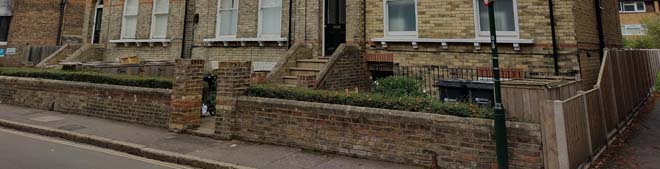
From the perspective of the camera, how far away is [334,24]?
40.6ft

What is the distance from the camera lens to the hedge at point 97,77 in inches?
379

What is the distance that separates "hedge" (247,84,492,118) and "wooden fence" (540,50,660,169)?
910 millimetres

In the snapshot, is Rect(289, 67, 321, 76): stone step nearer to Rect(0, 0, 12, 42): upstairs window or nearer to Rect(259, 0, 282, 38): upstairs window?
Rect(259, 0, 282, 38): upstairs window

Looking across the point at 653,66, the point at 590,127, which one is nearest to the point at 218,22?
the point at 590,127

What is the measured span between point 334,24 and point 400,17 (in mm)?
2458

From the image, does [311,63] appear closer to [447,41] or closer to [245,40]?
[245,40]

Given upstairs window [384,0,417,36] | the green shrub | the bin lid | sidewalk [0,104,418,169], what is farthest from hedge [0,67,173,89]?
the bin lid

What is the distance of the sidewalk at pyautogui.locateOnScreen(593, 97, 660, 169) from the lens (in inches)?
240

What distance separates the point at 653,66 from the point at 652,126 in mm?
11967

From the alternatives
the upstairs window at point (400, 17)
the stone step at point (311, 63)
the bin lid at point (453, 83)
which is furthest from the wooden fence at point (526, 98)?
the stone step at point (311, 63)

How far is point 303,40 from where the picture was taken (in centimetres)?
1238

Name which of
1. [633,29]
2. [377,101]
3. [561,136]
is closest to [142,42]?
[377,101]

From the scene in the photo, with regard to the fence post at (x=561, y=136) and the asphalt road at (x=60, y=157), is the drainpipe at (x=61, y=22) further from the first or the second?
the fence post at (x=561, y=136)

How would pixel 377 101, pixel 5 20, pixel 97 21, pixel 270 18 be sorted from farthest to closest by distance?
pixel 5 20 < pixel 97 21 < pixel 270 18 < pixel 377 101
